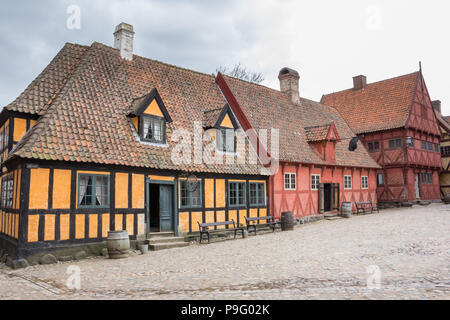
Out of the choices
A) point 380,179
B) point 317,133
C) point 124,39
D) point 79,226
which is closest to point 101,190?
point 79,226

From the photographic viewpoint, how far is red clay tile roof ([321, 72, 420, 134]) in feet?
92.7

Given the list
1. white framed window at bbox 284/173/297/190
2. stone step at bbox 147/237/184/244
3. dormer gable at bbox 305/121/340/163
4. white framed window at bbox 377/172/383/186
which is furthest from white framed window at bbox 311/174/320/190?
stone step at bbox 147/237/184/244

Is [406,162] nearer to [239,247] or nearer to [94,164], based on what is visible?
[239,247]

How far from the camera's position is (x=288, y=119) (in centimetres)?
2264

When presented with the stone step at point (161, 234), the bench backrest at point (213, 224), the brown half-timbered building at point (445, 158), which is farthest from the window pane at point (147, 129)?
the brown half-timbered building at point (445, 158)

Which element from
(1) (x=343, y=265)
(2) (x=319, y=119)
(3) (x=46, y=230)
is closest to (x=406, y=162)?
(2) (x=319, y=119)

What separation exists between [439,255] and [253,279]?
5.31m

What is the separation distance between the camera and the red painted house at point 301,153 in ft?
64.3

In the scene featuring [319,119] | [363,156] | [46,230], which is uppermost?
[319,119]

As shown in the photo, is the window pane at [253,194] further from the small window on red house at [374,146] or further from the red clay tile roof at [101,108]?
the small window on red house at [374,146]

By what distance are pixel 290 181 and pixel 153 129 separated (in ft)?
28.0

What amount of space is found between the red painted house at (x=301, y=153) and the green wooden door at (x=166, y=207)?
5946 mm

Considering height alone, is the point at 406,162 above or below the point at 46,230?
above
